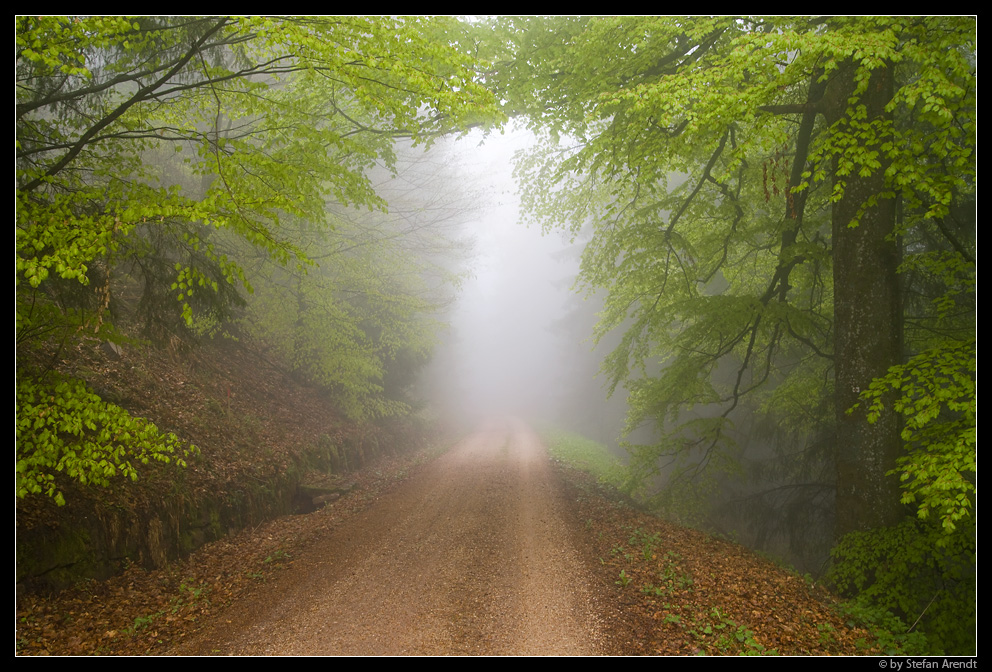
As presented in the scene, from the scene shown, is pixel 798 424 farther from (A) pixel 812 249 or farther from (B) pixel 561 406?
(B) pixel 561 406

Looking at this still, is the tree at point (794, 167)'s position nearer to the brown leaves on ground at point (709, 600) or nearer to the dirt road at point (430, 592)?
the brown leaves on ground at point (709, 600)

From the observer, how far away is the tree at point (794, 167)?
191 inches

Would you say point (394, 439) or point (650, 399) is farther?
point (394, 439)

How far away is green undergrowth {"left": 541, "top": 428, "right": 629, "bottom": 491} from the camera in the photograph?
518 inches

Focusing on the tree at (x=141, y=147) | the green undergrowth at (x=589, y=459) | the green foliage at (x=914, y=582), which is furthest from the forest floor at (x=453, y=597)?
the green undergrowth at (x=589, y=459)

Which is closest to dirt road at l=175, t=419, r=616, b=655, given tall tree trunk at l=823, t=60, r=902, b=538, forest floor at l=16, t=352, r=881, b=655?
forest floor at l=16, t=352, r=881, b=655

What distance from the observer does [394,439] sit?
692 inches

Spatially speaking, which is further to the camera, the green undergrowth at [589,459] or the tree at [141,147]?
the green undergrowth at [589,459]

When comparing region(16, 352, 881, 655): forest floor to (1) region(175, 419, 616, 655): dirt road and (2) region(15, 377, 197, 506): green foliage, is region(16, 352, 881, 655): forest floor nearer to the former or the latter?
(1) region(175, 419, 616, 655): dirt road

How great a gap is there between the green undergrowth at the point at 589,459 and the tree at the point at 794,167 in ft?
13.3

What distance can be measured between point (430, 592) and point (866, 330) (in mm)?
6924

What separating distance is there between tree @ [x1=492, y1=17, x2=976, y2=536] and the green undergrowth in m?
4.04
